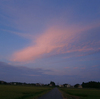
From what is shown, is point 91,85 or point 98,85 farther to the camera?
point 91,85

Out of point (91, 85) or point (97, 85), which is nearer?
point (97, 85)

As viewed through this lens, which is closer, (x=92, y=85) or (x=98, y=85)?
(x=98, y=85)

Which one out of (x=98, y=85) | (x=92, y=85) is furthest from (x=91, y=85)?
(x=98, y=85)

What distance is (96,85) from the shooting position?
162 m

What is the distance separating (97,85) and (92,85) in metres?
9.91

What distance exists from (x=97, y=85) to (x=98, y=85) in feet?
4.76

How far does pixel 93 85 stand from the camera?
551 feet

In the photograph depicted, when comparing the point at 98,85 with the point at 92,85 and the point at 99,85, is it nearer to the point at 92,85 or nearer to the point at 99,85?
the point at 99,85

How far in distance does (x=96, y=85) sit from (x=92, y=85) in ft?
26.7

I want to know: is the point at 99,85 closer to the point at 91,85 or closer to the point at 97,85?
the point at 97,85

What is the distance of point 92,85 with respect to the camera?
16962 cm

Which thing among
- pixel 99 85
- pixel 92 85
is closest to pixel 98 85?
pixel 99 85

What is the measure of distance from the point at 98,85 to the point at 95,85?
184 inches

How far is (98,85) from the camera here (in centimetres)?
15912
